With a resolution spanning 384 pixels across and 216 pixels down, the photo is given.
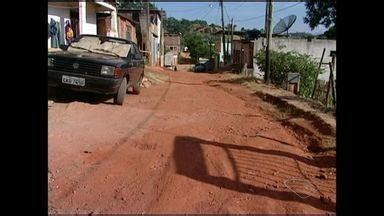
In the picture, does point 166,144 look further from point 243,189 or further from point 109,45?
point 109,45

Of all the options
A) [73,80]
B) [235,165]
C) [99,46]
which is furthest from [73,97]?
[235,165]

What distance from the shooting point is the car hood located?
33.1 feet

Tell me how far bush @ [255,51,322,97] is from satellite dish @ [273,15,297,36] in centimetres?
500

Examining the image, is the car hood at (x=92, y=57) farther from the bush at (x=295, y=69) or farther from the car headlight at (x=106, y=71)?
the bush at (x=295, y=69)

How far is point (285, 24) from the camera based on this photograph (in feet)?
89.2

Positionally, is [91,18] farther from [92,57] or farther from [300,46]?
[92,57]

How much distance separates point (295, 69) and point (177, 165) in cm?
1463

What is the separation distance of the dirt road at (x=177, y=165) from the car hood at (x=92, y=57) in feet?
3.46

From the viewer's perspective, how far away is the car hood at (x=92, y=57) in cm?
1009

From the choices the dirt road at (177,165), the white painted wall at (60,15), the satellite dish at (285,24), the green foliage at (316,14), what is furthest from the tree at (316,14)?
the dirt road at (177,165)

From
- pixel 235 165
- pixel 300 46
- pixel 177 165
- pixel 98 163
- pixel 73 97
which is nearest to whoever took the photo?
pixel 98 163

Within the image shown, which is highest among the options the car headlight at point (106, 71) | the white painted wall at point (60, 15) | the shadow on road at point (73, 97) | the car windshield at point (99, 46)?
the white painted wall at point (60, 15)

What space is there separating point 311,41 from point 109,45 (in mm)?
18862

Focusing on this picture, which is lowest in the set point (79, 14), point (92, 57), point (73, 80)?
point (73, 80)
